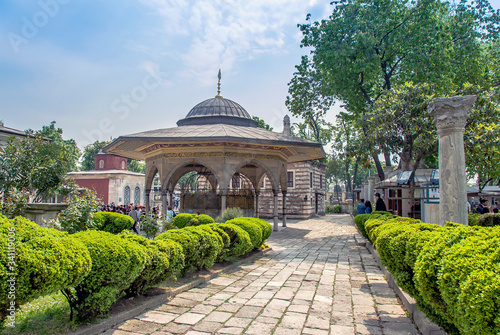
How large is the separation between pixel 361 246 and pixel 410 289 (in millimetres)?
8353

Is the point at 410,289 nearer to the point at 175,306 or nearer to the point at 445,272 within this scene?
the point at 445,272

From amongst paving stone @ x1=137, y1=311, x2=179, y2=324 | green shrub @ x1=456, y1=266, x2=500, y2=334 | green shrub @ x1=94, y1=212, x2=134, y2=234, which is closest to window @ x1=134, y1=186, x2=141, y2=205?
green shrub @ x1=94, y1=212, x2=134, y2=234

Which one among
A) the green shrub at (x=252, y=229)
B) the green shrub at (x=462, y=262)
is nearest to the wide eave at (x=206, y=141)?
the green shrub at (x=252, y=229)

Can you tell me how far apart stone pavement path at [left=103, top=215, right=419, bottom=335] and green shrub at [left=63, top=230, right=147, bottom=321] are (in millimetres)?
383

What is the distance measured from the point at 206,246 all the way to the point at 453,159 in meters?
5.58

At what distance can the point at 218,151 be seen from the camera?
54.0ft

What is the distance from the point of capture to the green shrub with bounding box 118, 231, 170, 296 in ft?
16.7

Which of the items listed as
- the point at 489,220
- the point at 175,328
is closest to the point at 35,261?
the point at 175,328

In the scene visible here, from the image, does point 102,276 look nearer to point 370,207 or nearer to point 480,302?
point 480,302

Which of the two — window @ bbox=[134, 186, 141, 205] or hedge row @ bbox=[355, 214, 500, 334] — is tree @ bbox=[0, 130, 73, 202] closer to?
hedge row @ bbox=[355, 214, 500, 334]

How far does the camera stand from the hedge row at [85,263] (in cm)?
328

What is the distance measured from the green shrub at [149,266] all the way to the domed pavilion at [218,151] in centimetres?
948

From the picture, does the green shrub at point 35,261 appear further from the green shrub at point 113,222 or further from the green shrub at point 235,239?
the green shrub at point 113,222

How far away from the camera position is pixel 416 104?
13.2 m
